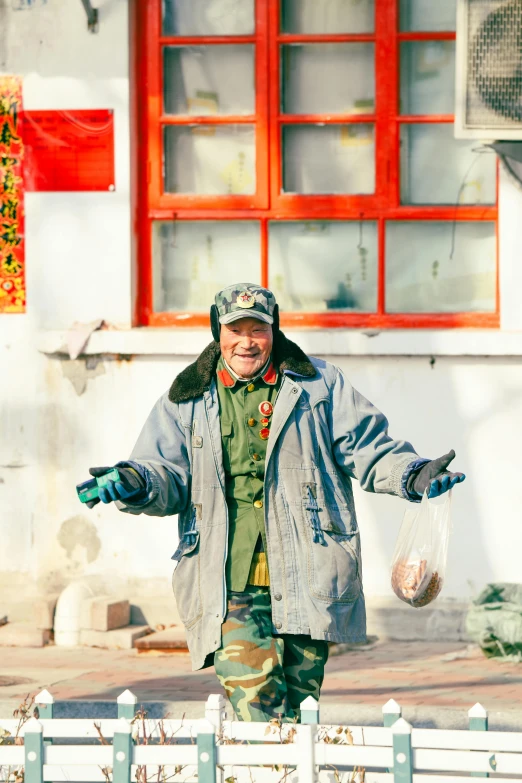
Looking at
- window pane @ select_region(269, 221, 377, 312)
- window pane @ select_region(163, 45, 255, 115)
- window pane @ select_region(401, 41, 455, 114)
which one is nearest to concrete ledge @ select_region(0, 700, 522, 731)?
window pane @ select_region(269, 221, 377, 312)

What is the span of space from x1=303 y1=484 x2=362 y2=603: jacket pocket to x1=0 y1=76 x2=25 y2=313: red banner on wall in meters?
4.00

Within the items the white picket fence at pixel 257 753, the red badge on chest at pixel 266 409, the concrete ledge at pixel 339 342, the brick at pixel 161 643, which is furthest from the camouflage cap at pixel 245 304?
the brick at pixel 161 643

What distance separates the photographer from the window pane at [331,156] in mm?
8750

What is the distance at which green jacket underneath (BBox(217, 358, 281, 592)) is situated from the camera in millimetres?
5238

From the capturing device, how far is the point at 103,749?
168 inches

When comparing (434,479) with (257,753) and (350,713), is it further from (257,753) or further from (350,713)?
(350,713)

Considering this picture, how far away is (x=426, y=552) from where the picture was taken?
5520 mm

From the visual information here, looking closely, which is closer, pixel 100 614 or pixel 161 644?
pixel 161 644

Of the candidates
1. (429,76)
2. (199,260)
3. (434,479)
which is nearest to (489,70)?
(429,76)

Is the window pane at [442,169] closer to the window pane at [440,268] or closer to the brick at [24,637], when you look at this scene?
the window pane at [440,268]

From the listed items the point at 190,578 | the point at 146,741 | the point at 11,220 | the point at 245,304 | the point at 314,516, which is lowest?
the point at 146,741

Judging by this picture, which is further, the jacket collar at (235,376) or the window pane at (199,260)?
the window pane at (199,260)

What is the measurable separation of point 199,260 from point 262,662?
4148 mm

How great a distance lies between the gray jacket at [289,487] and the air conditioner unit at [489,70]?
250 centimetres
